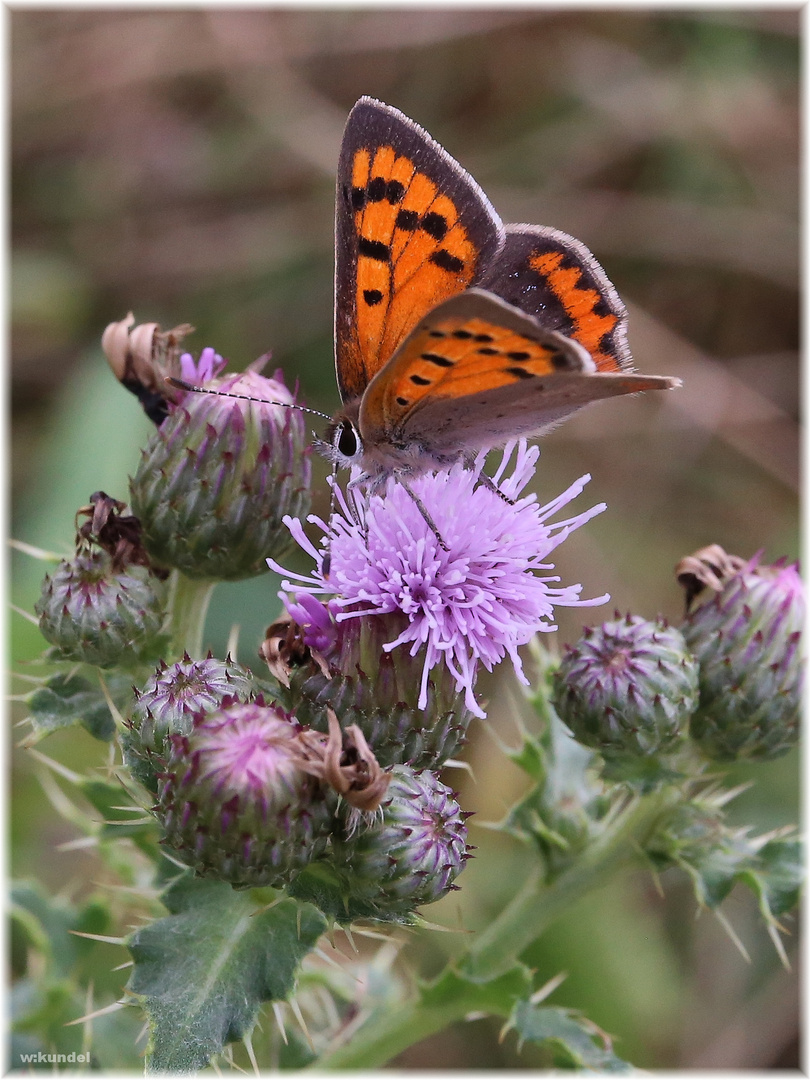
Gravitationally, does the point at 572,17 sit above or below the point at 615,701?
above

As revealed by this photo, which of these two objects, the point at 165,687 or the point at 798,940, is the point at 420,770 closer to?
the point at 165,687

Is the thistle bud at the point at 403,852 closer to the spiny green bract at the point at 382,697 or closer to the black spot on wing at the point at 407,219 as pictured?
the spiny green bract at the point at 382,697

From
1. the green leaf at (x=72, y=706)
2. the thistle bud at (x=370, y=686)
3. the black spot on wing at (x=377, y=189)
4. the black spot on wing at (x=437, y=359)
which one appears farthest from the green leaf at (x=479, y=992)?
the black spot on wing at (x=377, y=189)

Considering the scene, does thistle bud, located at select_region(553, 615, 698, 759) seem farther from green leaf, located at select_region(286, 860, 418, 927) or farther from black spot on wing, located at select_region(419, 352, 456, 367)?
black spot on wing, located at select_region(419, 352, 456, 367)

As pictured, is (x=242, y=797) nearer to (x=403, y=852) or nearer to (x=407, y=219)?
(x=403, y=852)

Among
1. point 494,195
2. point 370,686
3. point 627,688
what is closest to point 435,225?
point 370,686

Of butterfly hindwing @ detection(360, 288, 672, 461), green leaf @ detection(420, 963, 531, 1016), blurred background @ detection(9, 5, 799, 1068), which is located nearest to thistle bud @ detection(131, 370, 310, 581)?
butterfly hindwing @ detection(360, 288, 672, 461)

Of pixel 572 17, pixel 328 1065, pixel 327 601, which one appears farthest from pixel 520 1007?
pixel 572 17
